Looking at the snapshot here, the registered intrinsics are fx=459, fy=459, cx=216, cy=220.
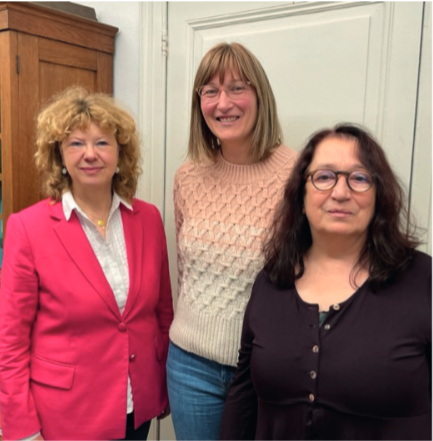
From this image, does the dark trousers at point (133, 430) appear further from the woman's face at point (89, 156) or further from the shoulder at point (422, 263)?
the shoulder at point (422, 263)

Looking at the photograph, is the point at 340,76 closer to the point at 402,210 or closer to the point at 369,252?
the point at 402,210

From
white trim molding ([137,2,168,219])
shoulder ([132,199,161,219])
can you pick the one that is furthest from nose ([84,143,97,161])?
white trim molding ([137,2,168,219])

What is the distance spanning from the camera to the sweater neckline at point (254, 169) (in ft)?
4.41

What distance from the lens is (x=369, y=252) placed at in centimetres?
106

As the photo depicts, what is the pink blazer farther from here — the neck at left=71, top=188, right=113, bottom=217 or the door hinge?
the door hinge

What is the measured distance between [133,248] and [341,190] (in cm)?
68

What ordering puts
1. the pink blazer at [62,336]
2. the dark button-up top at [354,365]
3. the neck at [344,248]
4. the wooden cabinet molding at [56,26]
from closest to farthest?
the dark button-up top at [354,365] → the neck at [344,248] → the pink blazer at [62,336] → the wooden cabinet molding at [56,26]

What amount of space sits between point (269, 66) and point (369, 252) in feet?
3.09

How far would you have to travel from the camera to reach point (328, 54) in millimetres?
1604

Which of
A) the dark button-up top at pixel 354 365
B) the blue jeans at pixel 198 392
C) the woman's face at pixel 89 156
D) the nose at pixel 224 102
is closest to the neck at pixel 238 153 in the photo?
the nose at pixel 224 102

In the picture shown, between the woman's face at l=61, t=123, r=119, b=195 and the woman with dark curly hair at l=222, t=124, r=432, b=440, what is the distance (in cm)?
54

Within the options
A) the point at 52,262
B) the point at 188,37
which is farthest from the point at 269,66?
the point at 52,262

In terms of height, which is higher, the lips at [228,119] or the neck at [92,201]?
the lips at [228,119]

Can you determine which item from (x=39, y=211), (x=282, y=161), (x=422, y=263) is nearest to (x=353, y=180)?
(x=422, y=263)
